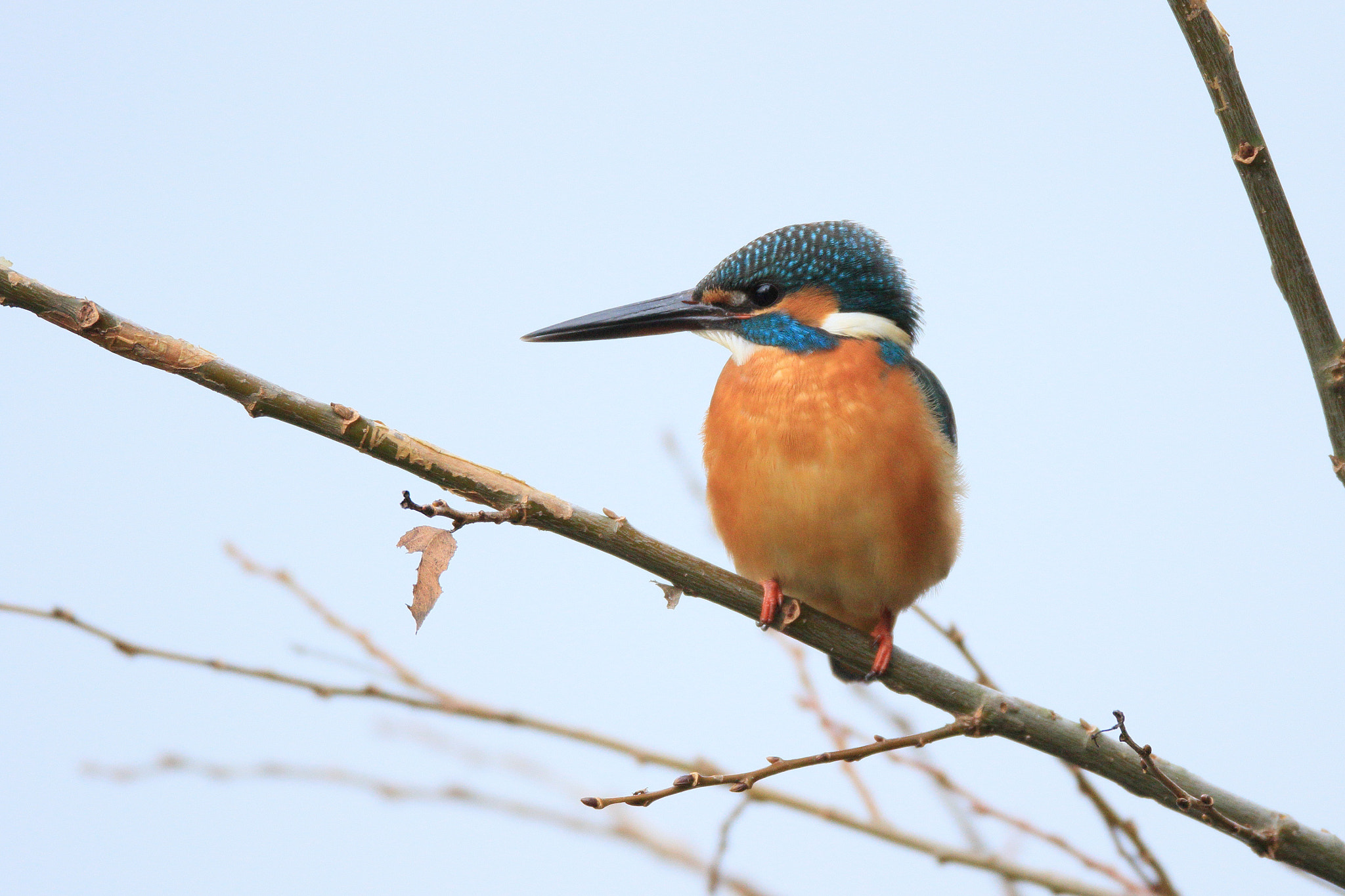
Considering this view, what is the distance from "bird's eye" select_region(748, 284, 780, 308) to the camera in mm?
2008

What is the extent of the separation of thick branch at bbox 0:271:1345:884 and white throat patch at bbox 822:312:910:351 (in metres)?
0.62

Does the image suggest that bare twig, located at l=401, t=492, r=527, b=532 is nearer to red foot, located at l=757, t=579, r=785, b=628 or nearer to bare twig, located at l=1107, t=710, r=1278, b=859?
red foot, located at l=757, t=579, r=785, b=628

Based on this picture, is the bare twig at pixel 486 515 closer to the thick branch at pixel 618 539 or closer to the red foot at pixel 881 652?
the thick branch at pixel 618 539

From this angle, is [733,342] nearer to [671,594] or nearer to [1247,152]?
[671,594]

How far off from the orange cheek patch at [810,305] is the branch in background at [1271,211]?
91cm

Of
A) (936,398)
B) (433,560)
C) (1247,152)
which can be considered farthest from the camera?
(936,398)

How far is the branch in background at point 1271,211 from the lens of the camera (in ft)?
3.46

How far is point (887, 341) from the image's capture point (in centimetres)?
196

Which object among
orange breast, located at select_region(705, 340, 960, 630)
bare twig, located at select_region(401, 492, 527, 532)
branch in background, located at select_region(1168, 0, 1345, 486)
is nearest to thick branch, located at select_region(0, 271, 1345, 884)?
bare twig, located at select_region(401, 492, 527, 532)

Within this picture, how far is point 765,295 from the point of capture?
201 cm

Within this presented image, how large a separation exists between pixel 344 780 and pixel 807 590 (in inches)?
31.8

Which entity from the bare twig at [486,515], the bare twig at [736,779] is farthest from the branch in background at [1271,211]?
the bare twig at [486,515]

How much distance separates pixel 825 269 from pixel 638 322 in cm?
36

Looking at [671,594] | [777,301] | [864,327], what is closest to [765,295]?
[777,301]
